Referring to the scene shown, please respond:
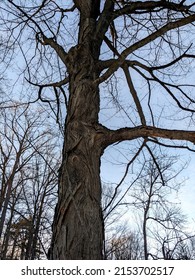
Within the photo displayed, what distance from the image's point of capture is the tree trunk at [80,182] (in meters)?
1.60

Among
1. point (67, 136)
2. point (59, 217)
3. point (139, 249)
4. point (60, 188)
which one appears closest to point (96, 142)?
point (67, 136)

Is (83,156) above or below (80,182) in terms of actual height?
above

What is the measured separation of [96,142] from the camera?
1933mm

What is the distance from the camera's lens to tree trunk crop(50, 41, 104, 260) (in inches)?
62.9

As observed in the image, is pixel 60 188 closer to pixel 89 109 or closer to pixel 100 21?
pixel 89 109

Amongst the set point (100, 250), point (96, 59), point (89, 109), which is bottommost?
point (100, 250)

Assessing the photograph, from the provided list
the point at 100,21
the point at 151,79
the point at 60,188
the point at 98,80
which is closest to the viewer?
the point at 60,188

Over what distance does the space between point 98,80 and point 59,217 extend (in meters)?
1.13

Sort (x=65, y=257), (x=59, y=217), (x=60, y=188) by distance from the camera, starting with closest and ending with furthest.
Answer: (x=65, y=257), (x=59, y=217), (x=60, y=188)

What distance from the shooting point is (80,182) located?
179cm
